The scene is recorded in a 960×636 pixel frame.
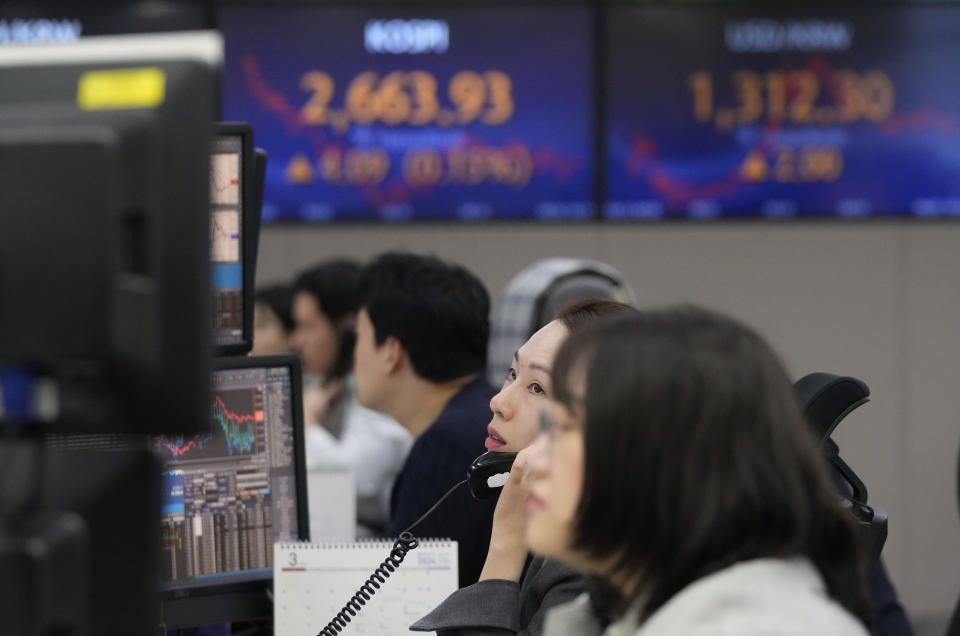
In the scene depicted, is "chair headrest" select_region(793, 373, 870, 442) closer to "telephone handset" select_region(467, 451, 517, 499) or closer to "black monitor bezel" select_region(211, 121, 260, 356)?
"telephone handset" select_region(467, 451, 517, 499)

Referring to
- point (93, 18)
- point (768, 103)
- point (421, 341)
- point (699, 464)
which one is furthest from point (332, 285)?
point (699, 464)

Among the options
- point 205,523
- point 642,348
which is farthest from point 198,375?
point 205,523

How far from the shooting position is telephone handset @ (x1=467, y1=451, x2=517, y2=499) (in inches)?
77.6

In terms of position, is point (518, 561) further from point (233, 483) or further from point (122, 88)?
point (122, 88)

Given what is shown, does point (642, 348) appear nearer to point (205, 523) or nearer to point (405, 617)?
point (405, 617)

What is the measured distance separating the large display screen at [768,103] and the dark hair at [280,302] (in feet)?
3.85

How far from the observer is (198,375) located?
930 millimetres

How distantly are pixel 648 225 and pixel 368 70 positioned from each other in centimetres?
114

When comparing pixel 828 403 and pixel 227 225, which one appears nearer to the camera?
pixel 828 403

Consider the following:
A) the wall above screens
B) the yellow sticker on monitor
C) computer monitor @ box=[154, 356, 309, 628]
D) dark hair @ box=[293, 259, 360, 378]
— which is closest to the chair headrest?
computer monitor @ box=[154, 356, 309, 628]

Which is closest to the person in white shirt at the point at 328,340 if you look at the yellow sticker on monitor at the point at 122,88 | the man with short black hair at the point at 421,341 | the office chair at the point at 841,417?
the man with short black hair at the point at 421,341

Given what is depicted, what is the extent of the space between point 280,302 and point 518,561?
2625mm

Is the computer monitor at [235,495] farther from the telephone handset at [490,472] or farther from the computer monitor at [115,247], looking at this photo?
the computer monitor at [115,247]

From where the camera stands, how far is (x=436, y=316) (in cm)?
282
